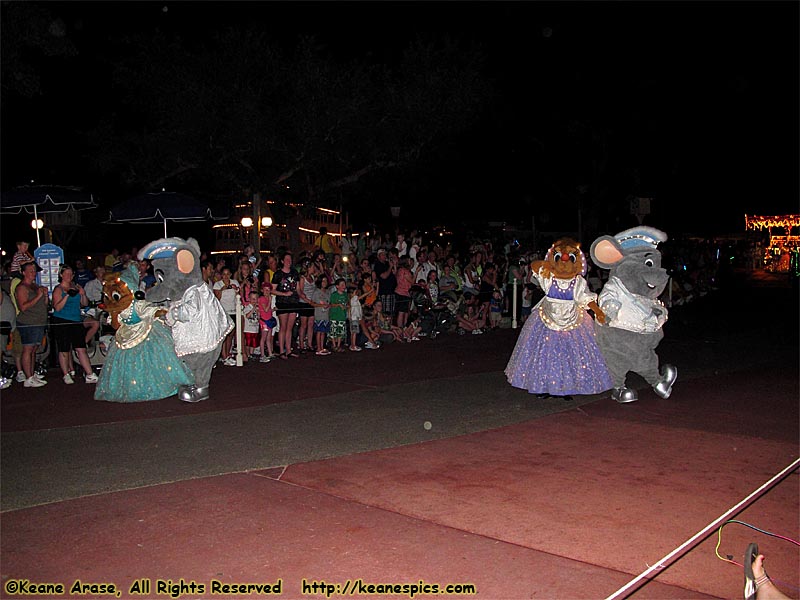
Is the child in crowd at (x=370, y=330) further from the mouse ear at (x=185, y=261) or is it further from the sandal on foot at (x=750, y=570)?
the sandal on foot at (x=750, y=570)

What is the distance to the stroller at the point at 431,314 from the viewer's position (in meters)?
14.2

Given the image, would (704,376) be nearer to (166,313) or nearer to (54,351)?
(166,313)

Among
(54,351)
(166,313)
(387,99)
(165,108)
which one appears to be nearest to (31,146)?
(165,108)

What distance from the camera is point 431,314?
1448cm

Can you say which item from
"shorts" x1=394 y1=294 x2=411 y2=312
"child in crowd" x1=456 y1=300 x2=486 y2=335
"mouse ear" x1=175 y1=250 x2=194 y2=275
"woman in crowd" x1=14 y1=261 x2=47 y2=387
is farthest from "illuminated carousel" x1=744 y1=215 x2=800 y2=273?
"woman in crowd" x1=14 y1=261 x2=47 y2=387

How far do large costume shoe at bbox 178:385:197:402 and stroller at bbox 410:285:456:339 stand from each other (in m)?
5.96

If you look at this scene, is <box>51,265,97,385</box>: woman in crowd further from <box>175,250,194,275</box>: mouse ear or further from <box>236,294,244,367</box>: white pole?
<box>236,294,244,367</box>: white pole

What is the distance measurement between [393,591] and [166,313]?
5.57 m

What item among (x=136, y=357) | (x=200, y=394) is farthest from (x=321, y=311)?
(x=136, y=357)

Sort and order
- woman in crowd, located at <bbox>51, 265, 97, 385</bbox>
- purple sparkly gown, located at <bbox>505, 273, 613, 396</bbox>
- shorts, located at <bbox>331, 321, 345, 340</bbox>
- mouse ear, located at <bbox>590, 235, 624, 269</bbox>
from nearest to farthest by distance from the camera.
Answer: purple sparkly gown, located at <bbox>505, 273, 613, 396</bbox> → mouse ear, located at <bbox>590, 235, 624, 269</bbox> → woman in crowd, located at <bbox>51, 265, 97, 385</bbox> → shorts, located at <bbox>331, 321, 345, 340</bbox>

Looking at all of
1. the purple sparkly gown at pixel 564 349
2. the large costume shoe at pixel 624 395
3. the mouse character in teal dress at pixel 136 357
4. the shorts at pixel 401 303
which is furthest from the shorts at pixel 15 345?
the large costume shoe at pixel 624 395

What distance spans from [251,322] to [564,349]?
4.89 m

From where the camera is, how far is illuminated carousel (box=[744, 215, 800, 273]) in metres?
36.5

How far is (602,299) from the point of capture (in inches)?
341
